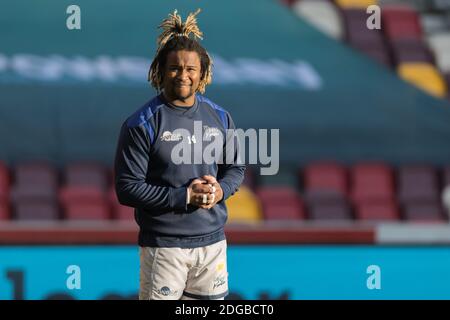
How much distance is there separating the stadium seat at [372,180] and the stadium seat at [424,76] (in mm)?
798

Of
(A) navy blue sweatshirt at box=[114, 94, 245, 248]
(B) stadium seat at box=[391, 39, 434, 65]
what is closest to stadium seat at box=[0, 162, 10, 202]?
(A) navy blue sweatshirt at box=[114, 94, 245, 248]

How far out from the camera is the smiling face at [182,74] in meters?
4.21

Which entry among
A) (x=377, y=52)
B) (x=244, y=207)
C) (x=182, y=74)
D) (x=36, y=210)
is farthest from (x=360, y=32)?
(x=182, y=74)

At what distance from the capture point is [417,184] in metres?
7.27

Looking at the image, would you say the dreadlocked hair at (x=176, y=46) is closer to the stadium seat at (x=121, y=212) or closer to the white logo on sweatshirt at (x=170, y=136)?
the white logo on sweatshirt at (x=170, y=136)

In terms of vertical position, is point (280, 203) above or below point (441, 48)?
below

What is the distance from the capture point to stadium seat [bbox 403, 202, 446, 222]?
711 cm

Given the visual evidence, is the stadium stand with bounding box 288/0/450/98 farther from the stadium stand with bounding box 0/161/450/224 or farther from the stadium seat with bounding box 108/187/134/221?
the stadium seat with bounding box 108/187/134/221

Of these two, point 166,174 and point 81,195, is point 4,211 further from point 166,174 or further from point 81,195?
point 166,174

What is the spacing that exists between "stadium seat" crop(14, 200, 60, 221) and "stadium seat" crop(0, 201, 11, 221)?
1.7 inches

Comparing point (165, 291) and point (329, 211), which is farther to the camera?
point (329, 211)

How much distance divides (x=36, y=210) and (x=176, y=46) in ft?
9.03

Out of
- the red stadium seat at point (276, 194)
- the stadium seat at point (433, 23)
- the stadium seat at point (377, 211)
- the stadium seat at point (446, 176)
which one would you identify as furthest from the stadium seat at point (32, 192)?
the stadium seat at point (433, 23)

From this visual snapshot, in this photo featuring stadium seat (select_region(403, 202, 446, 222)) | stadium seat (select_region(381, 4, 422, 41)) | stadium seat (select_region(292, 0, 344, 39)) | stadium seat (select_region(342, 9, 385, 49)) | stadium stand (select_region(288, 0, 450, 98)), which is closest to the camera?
stadium seat (select_region(403, 202, 446, 222))
